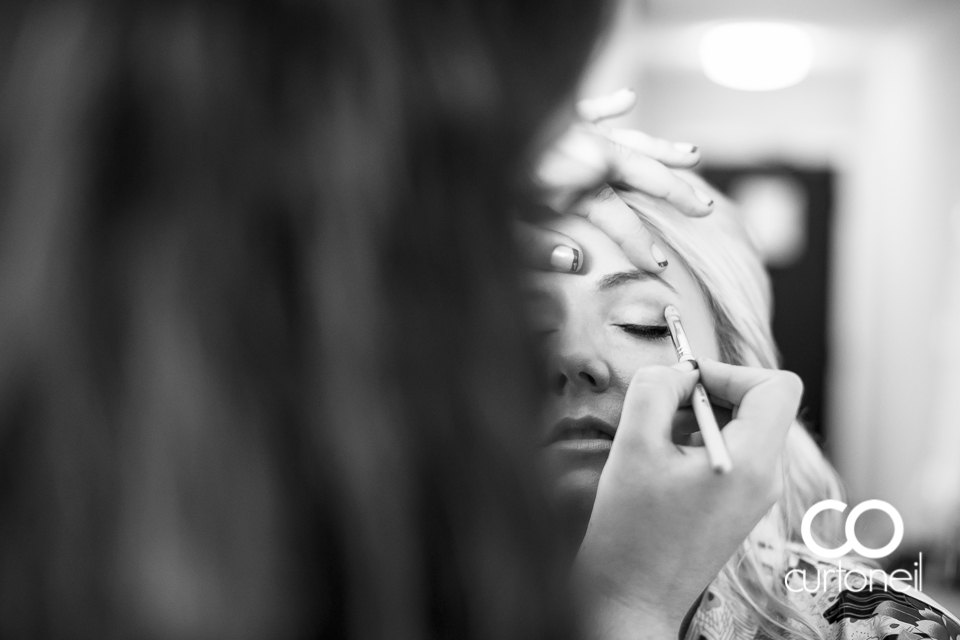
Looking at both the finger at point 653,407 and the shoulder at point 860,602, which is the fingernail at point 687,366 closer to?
the finger at point 653,407

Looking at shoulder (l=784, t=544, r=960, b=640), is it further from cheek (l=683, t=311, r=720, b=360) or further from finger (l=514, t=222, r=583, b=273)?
finger (l=514, t=222, r=583, b=273)

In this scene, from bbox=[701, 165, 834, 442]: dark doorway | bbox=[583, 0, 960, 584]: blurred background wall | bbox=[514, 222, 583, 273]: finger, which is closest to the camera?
bbox=[514, 222, 583, 273]: finger

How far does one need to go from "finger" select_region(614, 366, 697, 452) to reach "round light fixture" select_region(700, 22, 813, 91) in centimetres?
60

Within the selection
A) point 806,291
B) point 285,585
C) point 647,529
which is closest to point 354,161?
point 285,585

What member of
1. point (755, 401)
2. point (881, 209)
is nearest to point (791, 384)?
point (755, 401)

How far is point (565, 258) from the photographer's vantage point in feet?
1.79

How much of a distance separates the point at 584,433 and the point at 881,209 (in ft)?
3.05

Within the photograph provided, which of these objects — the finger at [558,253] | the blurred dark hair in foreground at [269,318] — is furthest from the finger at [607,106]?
the blurred dark hair in foreground at [269,318]

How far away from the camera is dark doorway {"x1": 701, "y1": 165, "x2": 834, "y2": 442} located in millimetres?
724

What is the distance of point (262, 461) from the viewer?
0.26 metres

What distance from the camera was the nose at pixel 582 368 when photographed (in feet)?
1.80

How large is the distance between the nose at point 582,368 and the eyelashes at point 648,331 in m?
0.03

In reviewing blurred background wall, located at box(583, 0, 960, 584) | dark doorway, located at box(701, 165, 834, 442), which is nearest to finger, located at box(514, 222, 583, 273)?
dark doorway, located at box(701, 165, 834, 442)

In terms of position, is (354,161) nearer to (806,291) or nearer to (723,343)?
(723,343)
